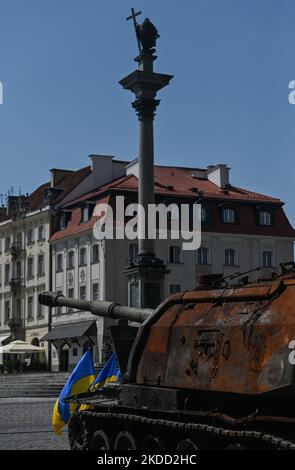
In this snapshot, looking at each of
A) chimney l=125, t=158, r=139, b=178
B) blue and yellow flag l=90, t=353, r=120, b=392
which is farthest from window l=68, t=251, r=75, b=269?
blue and yellow flag l=90, t=353, r=120, b=392

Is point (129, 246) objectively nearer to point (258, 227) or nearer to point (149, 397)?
point (258, 227)

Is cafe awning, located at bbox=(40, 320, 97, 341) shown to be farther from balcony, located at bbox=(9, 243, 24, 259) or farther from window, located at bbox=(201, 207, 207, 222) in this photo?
window, located at bbox=(201, 207, 207, 222)

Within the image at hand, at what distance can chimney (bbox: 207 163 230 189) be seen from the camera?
66250mm

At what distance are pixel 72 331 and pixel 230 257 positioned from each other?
12374mm

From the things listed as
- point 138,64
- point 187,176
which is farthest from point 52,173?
point 138,64

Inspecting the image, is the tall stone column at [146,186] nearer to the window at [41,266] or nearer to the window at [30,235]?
the window at [41,266]

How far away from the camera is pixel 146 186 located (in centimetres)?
3259

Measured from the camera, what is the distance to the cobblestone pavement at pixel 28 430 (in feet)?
52.7

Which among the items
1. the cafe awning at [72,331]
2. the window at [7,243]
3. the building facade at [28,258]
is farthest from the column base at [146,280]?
the window at [7,243]

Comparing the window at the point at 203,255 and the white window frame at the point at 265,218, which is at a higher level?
the white window frame at the point at 265,218

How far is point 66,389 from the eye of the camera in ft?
58.6

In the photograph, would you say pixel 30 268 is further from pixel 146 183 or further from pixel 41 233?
pixel 146 183

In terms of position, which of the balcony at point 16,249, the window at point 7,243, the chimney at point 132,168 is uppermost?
the chimney at point 132,168

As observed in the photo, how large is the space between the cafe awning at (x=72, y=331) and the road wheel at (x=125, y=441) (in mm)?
45808
